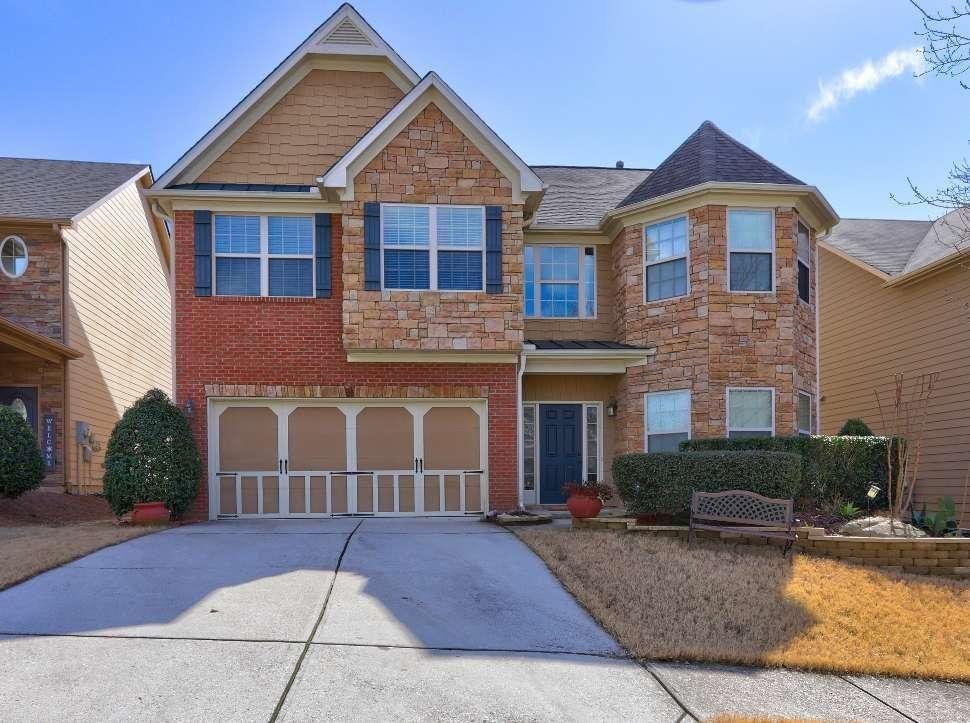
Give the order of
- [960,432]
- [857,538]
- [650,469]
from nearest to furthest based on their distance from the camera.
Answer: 1. [857,538]
2. [650,469]
3. [960,432]

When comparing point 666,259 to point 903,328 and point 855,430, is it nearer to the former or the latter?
point 855,430

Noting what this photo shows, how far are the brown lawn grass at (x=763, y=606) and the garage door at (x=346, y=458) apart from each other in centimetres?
353

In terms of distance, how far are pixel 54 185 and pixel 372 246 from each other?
35.4 feet

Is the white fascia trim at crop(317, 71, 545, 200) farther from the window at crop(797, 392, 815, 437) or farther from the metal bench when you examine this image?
the window at crop(797, 392, 815, 437)

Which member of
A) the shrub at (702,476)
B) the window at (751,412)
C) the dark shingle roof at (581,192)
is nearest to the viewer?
the shrub at (702,476)

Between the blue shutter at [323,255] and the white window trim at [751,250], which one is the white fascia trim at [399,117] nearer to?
the blue shutter at [323,255]

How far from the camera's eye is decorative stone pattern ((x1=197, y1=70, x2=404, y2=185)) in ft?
47.3

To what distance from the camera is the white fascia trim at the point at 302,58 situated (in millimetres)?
13984

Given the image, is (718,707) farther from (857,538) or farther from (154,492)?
(154,492)

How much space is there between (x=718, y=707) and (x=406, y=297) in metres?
8.90

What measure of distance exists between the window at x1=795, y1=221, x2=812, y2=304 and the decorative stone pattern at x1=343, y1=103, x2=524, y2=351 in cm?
510

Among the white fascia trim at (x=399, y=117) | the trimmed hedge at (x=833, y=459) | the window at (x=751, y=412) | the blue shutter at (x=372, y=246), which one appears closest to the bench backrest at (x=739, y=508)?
the trimmed hedge at (x=833, y=459)

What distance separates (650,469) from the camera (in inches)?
466

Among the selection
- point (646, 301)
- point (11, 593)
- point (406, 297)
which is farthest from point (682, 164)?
point (11, 593)
